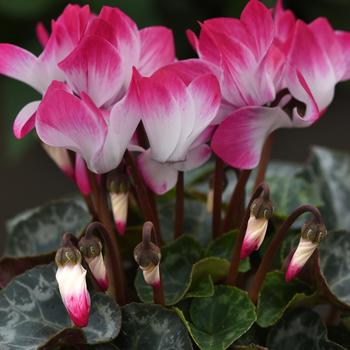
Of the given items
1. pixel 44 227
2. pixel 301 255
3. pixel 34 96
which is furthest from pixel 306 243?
pixel 34 96

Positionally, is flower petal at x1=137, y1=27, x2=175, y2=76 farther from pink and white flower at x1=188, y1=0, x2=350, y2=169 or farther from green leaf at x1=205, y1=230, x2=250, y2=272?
green leaf at x1=205, y1=230, x2=250, y2=272

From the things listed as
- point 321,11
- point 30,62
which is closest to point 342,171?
point 30,62

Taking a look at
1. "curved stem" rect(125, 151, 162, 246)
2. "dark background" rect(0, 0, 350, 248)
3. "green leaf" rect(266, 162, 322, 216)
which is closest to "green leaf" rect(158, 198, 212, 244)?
"green leaf" rect(266, 162, 322, 216)

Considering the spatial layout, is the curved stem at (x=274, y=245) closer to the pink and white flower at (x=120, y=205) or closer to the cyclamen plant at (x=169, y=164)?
the cyclamen plant at (x=169, y=164)

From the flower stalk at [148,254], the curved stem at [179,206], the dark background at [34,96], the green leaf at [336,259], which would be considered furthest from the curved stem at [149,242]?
the dark background at [34,96]

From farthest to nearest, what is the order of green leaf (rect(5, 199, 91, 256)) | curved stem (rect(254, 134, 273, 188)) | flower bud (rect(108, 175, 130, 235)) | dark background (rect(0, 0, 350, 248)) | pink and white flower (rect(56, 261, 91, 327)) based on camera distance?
dark background (rect(0, 0, 350, 248)) < green leaf (rect(5, 199, 91, 256)) < curved stem (rect(254, 134, 273, 188)) < flower bud (rect(108, 175, 130, 235)) < pink and white flower (rect(56, 261, 91, 327))

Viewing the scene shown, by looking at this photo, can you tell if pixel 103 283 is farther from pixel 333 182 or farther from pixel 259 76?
pixel 333 182
